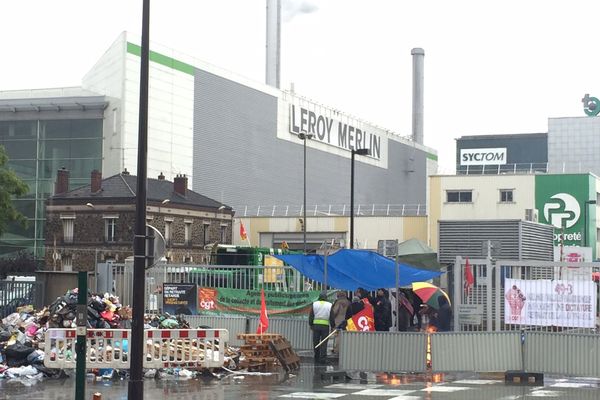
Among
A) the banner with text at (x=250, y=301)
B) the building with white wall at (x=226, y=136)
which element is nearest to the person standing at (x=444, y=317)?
the banner with text at (x=250, y=301)

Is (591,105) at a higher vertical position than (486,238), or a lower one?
higher

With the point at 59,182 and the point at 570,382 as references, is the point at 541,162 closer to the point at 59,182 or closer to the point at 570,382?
the point at 59,182

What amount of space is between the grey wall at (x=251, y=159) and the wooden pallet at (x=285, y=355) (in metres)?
55.3

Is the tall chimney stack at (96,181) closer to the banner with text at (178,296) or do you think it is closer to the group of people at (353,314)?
the banner with text at (178,296)

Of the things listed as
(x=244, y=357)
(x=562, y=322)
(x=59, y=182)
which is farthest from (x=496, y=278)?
(x=59, y=182)

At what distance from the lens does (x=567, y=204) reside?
75625 mm

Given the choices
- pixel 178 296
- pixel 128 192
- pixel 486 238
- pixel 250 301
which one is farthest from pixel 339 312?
pixel 128 192

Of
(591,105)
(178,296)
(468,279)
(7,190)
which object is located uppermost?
(591,105)

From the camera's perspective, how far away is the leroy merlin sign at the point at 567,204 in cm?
7462

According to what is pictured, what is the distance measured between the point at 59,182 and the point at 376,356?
167 ft

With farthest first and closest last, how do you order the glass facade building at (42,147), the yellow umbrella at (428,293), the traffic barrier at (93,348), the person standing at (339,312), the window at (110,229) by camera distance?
the glass facade building at (42,147) → the window at (110,229) → the yellow umbrella at (428,293) → the person standing at (339,312) → the traffic barrier at (93,348)

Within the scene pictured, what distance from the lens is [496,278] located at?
20.0m

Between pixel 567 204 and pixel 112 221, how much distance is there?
35883 millimetres

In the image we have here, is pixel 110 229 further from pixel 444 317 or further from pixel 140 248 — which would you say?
pixel 140 248
